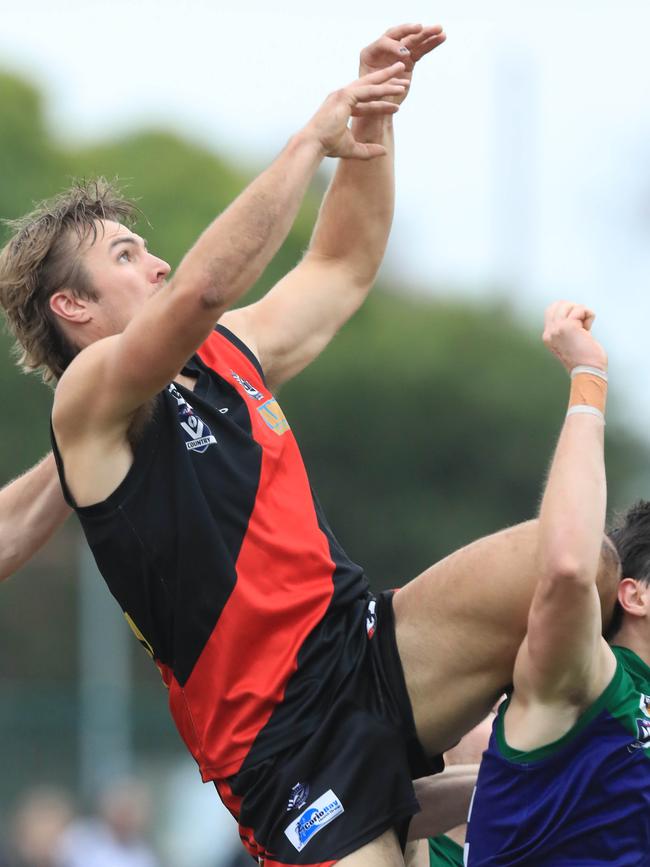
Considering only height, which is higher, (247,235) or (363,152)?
(363,152)

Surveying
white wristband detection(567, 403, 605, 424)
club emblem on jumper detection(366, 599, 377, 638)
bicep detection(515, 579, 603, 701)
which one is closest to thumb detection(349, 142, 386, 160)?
white wristband detection(567, 403, 605, 424)

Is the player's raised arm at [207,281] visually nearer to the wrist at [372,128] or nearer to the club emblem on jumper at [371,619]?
the wrist at [372,128]

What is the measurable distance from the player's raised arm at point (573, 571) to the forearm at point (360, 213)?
1.31 metres

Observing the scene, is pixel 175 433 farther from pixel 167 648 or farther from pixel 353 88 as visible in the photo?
pixel 353 88

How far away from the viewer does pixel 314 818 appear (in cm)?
471

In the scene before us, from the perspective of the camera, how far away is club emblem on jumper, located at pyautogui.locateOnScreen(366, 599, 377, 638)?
4.93 m

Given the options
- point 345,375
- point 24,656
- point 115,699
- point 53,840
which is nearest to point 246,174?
point 345,375

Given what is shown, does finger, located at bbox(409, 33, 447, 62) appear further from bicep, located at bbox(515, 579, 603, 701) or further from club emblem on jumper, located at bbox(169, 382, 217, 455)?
bicep, located at bbox(515, 579, 603, 701)

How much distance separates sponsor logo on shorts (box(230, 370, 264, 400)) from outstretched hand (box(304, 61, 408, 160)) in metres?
0.80

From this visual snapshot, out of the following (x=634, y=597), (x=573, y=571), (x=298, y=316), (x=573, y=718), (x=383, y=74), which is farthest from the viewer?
(x=298, y=316)

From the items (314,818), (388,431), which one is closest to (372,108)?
(314,818)

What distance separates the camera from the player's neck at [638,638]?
4.82m

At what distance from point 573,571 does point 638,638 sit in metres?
0.70

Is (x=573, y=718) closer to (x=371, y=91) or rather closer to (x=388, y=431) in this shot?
(x=371, y=91)
